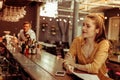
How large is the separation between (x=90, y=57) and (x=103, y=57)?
14 centimetres

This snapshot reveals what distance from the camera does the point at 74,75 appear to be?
2.19 meters

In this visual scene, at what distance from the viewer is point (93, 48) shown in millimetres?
2490

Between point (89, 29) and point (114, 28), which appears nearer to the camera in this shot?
point (89, 29)

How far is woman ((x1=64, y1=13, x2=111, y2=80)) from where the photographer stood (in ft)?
7.89

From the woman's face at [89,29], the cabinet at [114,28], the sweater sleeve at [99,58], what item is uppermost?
the woman's face at [89,29]

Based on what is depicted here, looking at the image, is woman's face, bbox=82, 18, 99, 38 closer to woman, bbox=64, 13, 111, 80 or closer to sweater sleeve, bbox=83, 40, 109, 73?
woman, bbox=64, 13, 111, 80

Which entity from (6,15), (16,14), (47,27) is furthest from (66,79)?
(47,27)

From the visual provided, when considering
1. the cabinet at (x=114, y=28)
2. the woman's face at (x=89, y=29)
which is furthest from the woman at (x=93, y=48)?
the cabinet at (x=114, y=28)

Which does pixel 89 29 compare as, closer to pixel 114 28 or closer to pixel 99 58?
pixel 99 58

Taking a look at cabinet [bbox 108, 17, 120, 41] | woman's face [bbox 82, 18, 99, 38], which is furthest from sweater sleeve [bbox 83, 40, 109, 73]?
cabinet [bbox 108, 17, 120, 41]

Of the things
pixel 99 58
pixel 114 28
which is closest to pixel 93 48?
pixel 99 58

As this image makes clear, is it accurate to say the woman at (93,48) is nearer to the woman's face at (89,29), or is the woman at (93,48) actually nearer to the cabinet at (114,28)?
the woman's face at (89,29)

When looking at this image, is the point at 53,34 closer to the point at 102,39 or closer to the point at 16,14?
the point at 16,14

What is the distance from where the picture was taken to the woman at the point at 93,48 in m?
2.41
